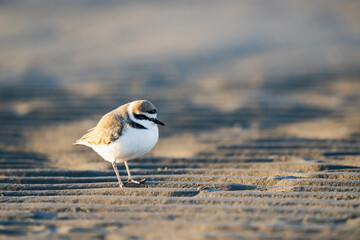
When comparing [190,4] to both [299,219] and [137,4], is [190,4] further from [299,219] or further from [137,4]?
[299,219]

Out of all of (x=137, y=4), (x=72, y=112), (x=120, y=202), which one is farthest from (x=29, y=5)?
(x=120, y=202)

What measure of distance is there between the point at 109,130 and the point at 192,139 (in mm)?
2425

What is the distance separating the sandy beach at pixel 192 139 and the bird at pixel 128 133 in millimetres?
387

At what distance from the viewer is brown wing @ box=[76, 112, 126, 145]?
16.1 feet

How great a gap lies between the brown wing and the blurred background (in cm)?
86

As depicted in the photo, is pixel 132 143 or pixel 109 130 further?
pixel 109 130

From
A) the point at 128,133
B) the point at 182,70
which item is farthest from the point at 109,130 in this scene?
the point at 182,70

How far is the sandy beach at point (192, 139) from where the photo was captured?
396 cm

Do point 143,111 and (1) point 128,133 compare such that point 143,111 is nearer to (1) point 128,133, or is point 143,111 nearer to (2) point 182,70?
(1) point 128,133

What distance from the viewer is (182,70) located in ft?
41.1

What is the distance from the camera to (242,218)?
395cm

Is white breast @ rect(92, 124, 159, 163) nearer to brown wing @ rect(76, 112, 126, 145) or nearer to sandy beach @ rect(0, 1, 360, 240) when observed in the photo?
brown wing @ rect(76, 112, 126, 145)

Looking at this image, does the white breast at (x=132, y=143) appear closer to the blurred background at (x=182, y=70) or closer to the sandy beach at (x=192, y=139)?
the sandy beach at (x=192, y=139)

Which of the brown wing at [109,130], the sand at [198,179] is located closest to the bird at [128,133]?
the brown wing at [109,130]
